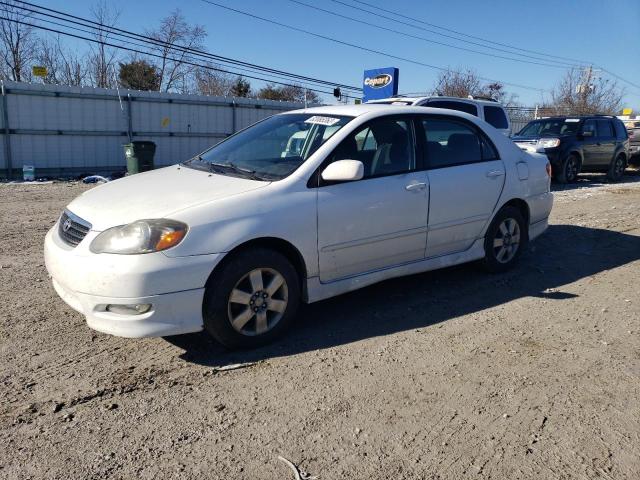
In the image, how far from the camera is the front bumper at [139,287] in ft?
11.0

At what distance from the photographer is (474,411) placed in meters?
3.14

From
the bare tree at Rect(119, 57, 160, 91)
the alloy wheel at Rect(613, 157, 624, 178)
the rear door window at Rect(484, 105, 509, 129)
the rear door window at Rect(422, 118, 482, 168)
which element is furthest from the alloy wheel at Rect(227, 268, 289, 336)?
the bare tree at Rect(119, 57, 160, 91)

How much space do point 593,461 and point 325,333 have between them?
1997 mm

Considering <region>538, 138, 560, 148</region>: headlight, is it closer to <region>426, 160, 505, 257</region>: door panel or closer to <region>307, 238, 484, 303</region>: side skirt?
<region>426, 160, 505, 257</region>: door panel

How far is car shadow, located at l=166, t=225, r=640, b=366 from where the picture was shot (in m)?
3.96

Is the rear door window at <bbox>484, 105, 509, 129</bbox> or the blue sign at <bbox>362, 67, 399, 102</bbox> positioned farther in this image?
the blue sign at <bbox>362, 67, 399, 102</bbox>

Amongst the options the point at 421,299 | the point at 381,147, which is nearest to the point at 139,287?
the point at 381,147

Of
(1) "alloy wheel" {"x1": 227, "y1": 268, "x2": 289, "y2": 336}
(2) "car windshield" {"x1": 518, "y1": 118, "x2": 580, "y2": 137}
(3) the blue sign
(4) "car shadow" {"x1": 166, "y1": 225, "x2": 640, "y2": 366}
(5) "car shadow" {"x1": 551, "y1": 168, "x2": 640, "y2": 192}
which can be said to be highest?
(3) the blue sign

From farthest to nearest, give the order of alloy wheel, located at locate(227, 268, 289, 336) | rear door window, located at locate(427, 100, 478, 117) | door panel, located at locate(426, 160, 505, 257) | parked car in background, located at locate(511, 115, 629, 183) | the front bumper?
parked car in background, located at locate(511, 115, 629, 183), rear door window, located at locate(427, 100, 478, 117), door panel, located at locate(426, 160, 505, 257), alloy wheel, located at locate(227, 268, 289, 336), the front bumper

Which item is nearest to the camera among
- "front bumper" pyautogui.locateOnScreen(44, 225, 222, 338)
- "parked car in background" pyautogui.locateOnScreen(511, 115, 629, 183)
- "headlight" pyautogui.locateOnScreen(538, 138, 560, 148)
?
"front bumper" pyautogui.locateOnScreen(44, 225, 222, 338)

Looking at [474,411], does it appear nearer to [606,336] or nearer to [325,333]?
[325,333]

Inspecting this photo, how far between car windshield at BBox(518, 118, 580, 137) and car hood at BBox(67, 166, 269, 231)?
12.6 meters

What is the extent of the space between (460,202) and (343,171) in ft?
4.89

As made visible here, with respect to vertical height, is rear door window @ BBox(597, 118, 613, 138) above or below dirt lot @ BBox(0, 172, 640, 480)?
above
